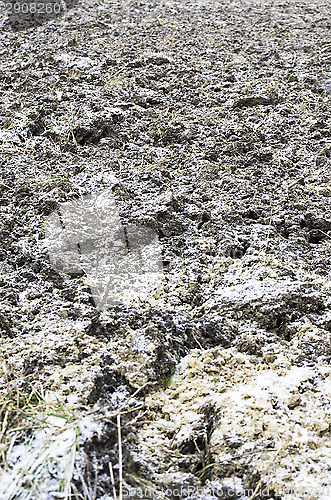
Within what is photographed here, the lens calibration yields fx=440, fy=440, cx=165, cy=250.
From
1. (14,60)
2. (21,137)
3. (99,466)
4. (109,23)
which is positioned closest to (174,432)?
(99,466)

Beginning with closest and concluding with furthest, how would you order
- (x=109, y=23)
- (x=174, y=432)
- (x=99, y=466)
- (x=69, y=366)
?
(x=99, y=466), (x=174, y=432), (x=69, y=366), (x=109, y=23)

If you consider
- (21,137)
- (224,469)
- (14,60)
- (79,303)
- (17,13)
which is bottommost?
(224,469)

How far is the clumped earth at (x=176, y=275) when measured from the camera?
113 centimetres

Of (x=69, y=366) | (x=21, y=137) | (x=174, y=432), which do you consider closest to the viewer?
(x=174, y=432)

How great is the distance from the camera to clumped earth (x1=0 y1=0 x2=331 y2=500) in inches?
44.4

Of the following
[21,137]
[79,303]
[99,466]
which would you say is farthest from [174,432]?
[21,137]

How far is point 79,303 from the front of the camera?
1.56m

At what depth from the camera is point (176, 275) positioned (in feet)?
5.47

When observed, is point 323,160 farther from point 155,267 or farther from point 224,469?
point 224,469

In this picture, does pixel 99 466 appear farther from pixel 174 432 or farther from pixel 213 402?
pixel 213 402

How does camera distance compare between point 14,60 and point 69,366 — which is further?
point 14,60

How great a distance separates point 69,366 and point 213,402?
1.47ft

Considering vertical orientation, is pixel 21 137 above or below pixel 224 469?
above

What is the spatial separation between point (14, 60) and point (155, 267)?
2.02 m
